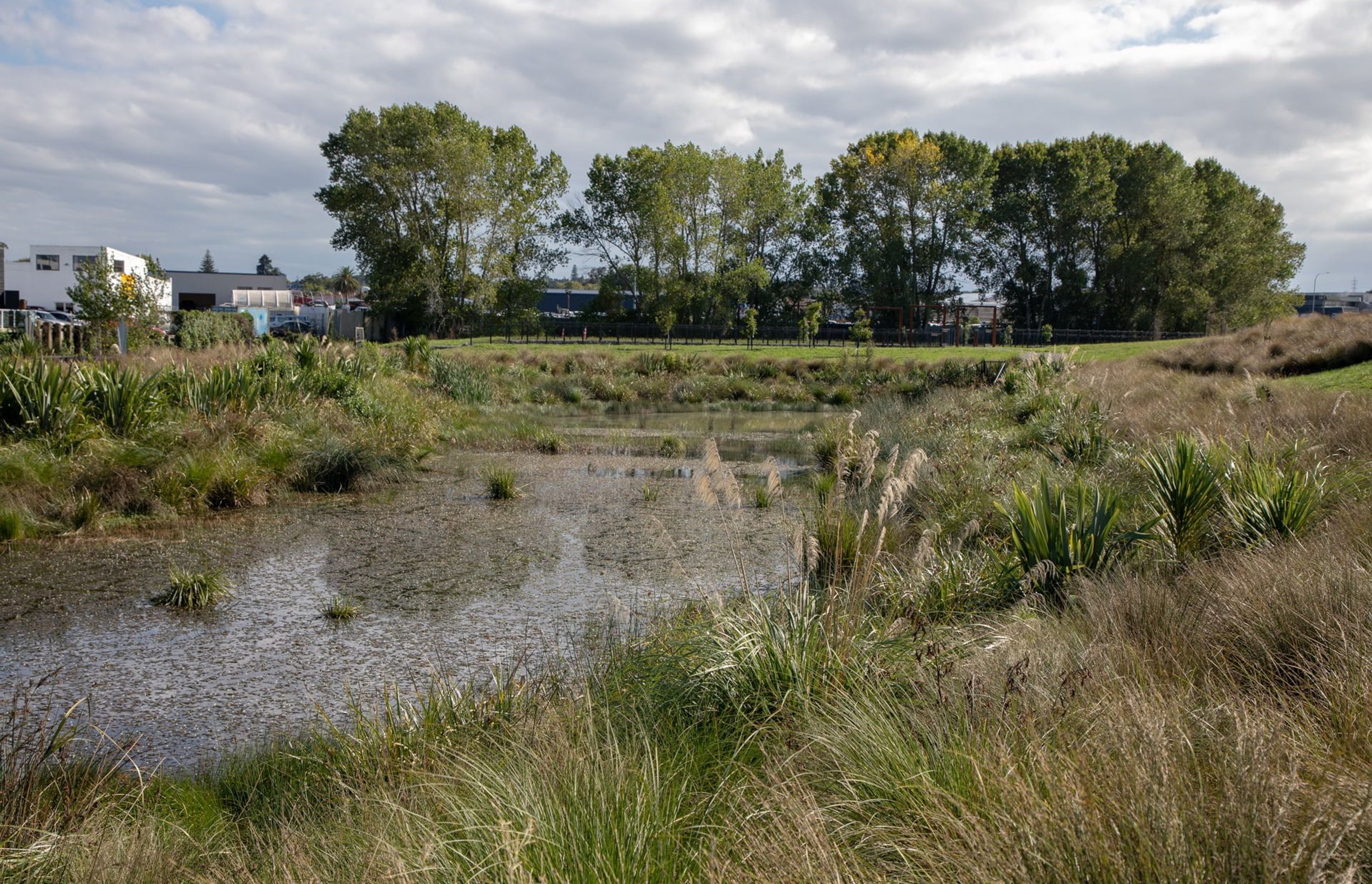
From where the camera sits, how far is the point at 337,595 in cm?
835

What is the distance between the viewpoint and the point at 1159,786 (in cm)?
256

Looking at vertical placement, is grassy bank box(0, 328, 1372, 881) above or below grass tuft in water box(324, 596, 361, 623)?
above

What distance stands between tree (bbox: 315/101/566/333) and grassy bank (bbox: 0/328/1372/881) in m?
46.1

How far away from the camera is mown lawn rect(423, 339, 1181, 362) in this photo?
31.0 meters

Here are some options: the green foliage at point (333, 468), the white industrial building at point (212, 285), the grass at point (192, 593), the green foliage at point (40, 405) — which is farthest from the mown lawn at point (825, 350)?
the white industrial building at point (212, 285)

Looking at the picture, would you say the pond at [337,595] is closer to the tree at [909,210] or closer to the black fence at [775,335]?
the black fence at [775,335]

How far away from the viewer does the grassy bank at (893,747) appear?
2.59 meters

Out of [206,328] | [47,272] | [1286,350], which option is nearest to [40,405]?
[1286,350]

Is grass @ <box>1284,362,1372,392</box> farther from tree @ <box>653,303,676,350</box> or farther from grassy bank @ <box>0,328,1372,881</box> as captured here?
tree @ <box>653,303,676,350</box>

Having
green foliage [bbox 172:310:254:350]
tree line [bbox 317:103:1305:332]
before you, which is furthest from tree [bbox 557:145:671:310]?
green foliage [bbox 172:310:254:350]

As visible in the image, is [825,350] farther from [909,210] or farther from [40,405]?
[40,405]

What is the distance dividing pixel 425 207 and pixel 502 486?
137 feet

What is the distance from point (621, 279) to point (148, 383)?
45.4 meters

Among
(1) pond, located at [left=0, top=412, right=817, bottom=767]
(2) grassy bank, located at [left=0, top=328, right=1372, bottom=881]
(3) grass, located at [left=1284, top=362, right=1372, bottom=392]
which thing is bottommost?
(1) pond, located at [left=0, top=412, right=817, bottom=767]
